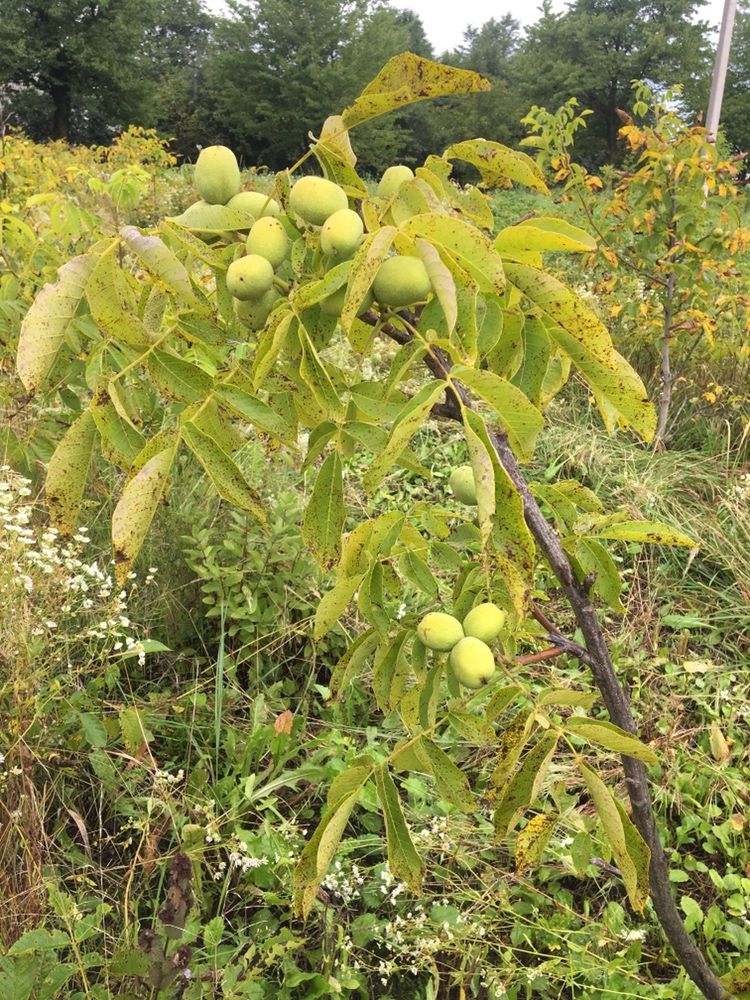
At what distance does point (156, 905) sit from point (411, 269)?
1.44 meters

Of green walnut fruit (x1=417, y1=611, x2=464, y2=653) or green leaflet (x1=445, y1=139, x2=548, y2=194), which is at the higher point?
green leaflet (x1=445, y1=139, x2=548, y2=194)

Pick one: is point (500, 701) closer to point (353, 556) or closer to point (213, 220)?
point (353, 556)

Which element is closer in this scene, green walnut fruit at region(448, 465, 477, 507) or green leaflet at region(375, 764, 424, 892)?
green leaflet at region(375, 764, 424, 892)

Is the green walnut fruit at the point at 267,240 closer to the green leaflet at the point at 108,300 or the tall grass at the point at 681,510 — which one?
the green leaflet at the point at 108,300

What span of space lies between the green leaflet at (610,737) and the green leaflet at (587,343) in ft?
1.08

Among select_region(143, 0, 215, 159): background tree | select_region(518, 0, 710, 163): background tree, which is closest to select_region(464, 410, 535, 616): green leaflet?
select_region(143, 0, 215, 159): background tree

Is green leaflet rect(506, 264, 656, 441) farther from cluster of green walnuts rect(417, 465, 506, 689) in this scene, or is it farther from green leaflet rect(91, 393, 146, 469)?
green leaflet rect(91, 393, 146, 469)

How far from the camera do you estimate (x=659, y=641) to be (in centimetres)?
267

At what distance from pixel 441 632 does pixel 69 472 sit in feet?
1.45

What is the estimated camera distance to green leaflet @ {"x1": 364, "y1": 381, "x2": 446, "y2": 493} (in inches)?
25.2

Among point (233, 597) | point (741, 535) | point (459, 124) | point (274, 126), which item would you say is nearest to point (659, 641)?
point (741, 535)

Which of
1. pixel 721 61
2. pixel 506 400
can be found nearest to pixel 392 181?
pixel 506 400

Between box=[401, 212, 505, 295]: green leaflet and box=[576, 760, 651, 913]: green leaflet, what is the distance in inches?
21.0

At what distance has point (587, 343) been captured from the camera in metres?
0.75
